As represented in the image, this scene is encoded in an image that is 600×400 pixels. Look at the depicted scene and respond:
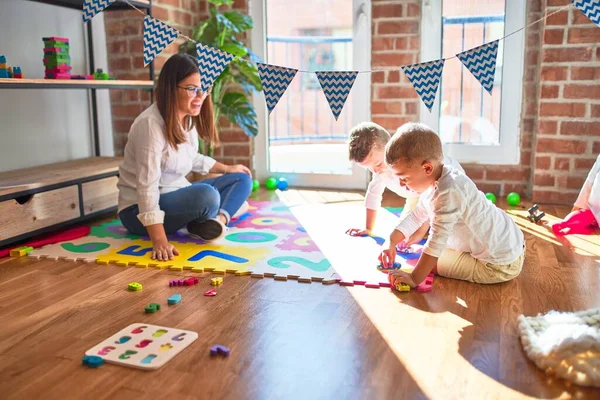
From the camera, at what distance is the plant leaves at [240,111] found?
362cm

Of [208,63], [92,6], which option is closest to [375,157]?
[208,63]

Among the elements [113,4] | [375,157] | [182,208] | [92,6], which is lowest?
[182,208]

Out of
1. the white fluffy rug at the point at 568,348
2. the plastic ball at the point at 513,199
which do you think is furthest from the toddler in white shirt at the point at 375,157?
the plastic ball at the point at 513,199

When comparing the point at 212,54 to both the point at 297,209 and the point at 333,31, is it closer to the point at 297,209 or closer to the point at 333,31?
the point at 297,209

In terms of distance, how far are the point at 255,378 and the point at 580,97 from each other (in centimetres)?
263

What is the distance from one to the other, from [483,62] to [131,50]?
218 cm

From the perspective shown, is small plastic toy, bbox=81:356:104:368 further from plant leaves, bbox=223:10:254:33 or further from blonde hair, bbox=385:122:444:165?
plant leaves, bbox=223:10:254:33

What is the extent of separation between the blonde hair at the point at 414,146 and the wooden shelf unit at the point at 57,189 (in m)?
1.59

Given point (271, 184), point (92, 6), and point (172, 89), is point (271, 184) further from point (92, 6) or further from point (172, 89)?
point (92, 6)

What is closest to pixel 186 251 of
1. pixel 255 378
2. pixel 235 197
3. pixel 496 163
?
pixel 235 197

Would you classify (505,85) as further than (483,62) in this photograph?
Yes

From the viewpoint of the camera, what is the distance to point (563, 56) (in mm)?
3238

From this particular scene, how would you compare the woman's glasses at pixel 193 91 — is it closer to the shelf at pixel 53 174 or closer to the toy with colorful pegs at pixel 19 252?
the shelf at pixel 53 174

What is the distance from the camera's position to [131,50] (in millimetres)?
3621
